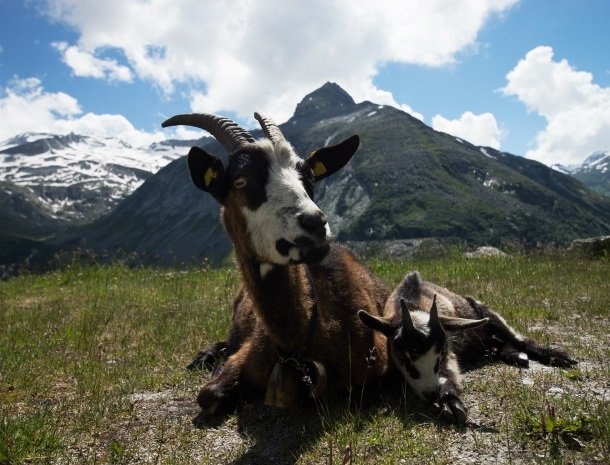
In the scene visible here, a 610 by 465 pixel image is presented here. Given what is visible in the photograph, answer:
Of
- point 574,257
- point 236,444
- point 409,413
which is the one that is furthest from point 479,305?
point 574,257

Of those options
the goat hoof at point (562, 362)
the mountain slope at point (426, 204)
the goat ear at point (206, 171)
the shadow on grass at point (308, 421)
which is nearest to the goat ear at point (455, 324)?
the shadow on grass at point (308, 421)

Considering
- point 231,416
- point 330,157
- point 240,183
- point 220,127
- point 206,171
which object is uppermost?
point 220,127

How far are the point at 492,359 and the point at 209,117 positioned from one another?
4893 mm

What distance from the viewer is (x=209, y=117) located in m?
6.37

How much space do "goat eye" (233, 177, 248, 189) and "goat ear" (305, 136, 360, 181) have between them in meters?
0.89

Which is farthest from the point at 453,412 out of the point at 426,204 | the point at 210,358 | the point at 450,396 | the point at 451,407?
the point at 426,204

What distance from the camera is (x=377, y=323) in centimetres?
585

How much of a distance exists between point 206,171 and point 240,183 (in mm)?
406

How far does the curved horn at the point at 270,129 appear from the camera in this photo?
5695mm

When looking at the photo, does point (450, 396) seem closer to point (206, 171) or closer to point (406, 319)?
point (406, 319)

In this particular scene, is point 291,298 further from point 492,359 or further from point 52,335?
point 52,335

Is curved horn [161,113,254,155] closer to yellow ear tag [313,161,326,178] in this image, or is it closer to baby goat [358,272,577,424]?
yellow ear tag [313,161,326,178]

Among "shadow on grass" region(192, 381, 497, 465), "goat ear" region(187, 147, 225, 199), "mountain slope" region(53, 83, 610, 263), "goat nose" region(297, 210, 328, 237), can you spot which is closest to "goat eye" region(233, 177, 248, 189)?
"goat ear" region(187, 147, 225, 199)

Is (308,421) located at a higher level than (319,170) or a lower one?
lower
